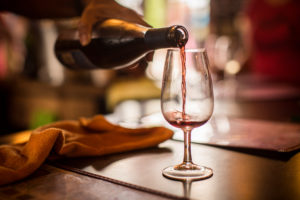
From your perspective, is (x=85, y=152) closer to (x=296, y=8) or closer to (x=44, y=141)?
(x=44, y=141)

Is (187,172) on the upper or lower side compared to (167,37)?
lower

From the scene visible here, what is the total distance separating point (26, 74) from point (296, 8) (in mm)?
3084

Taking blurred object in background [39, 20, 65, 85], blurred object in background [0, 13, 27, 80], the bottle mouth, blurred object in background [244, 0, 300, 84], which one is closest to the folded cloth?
the bottle mouth

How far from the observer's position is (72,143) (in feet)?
2.16

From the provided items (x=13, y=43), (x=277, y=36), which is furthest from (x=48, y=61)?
(x=277, y=36)

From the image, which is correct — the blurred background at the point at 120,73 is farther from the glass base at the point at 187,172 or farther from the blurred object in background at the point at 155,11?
the glass base at the point at 187,172

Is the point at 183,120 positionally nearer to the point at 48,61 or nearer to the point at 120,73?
the point at 120,73

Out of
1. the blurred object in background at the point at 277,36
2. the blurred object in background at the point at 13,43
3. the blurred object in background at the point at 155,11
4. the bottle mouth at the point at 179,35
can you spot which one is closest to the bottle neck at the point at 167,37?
the bottle mouth at the point at 179,35

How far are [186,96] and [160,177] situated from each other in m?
0.15

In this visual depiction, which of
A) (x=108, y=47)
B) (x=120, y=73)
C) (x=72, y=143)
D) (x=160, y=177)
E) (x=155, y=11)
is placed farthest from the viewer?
(x=155, y=11)

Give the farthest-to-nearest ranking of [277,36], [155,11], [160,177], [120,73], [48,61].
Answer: [155,11] → [48,61] → [120,73] → [277,36] → [160,177]

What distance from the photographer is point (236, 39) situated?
6152 millimetres

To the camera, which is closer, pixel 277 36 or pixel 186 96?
pixel 186 96

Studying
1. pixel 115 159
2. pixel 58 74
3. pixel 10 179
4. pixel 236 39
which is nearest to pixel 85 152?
pixel 115 159
